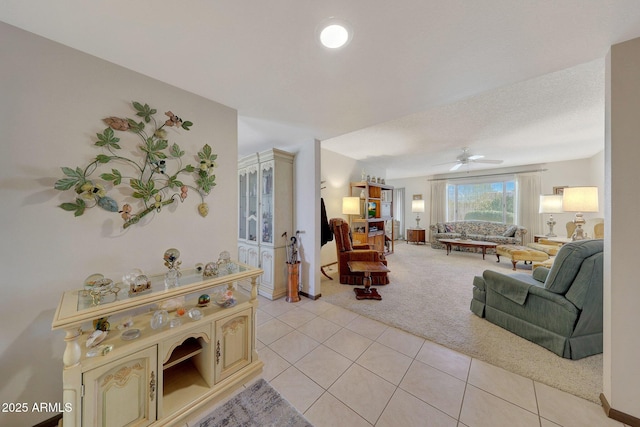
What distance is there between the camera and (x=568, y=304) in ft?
5.62

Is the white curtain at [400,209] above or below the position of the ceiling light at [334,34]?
below

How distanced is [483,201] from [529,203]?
3.33 ft

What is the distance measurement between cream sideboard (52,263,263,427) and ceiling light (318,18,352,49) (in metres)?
1.67

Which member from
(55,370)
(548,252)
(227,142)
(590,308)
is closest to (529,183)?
(548,252)

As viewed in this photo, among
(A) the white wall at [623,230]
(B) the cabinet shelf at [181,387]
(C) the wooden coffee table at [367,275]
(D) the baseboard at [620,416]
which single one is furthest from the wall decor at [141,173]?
(D) the baseboard at [620,416]

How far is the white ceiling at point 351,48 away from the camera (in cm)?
106

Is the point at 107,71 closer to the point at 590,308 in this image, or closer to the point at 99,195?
the point at 99,195

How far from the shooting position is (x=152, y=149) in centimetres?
Result: 154

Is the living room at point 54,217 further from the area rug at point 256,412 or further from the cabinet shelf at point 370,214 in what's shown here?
the cabinet shelf at point 370,214

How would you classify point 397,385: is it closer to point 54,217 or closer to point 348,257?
point 348,257

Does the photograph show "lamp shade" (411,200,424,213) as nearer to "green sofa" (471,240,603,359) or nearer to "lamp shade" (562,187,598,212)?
"lamp shade" (562,187,598,212)

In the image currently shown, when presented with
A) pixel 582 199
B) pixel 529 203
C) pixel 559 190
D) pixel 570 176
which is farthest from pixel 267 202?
pixel 570 176

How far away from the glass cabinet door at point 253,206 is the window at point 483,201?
253 inches

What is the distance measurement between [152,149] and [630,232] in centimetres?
317
